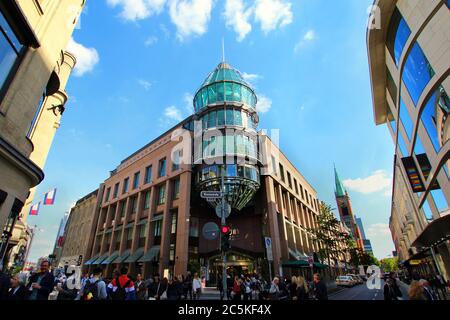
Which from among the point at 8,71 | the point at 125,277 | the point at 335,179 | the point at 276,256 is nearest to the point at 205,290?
the point at 276,256

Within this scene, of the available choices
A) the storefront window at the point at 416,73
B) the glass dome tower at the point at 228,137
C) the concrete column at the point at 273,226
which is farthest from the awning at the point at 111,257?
the storefront window at the point at 416,73

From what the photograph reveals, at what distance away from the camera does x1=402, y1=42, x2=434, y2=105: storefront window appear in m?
11.5

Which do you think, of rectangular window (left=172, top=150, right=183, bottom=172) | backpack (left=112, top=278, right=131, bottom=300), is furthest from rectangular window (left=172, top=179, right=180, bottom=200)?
backpack (left=112, top=278, right=131, bottom=300)

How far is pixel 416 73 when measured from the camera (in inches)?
492

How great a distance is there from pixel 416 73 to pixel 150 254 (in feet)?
98.2

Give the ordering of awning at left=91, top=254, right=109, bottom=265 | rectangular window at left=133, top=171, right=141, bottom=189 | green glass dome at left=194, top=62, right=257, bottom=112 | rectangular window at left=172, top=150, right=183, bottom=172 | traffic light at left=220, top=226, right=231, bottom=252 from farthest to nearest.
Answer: rectangular window at left=133, top=171, right=141, bottom=189 → awning at left=91, top=254, right=109, bottom=265 → rectangular window at left=172, top=150, right=183, bottom=172 → green glass dome at left=194, top=62, right=257, bottom=112 → traffic light at left=220, top=226, right=231, bottom=252

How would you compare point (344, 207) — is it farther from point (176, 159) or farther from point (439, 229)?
point (176, 159)

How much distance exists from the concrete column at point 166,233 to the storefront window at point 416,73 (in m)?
26.7

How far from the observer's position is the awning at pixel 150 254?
27.6 m

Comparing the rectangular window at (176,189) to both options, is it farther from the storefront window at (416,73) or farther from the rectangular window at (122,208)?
the storefront window at (416,73)

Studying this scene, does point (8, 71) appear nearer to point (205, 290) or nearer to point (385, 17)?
point (385, 17)

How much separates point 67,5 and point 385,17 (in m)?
17.4

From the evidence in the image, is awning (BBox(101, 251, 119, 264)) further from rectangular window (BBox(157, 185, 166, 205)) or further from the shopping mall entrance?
the shopping mall entrance

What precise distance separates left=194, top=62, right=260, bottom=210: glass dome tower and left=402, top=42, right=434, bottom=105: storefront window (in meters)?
17.4
